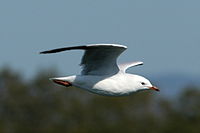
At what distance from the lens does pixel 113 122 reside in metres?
49.6

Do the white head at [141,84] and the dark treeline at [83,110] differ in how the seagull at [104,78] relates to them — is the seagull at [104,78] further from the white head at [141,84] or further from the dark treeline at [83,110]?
the dark treeline at [83,110]

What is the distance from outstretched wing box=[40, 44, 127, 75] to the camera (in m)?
13.5

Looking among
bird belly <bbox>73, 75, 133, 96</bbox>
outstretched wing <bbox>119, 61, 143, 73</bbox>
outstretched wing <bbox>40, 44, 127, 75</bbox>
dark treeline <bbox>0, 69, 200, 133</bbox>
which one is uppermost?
outstretched wing <bbox>40, 44, 127, 75</bbox>

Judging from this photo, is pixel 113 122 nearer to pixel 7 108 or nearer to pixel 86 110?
pixel 86 110

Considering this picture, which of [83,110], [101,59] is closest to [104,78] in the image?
[101,59]

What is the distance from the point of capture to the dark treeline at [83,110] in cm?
4741

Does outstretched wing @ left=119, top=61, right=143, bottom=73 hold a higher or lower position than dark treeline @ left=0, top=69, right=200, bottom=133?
higher

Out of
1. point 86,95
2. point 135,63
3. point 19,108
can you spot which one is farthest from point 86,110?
point 135,63

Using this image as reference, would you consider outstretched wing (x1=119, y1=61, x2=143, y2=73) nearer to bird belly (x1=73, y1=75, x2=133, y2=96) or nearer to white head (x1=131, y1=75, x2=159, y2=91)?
white head (x1=131, y1=75, x2=159, y2=91)

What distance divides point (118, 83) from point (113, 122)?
35686 millimetres

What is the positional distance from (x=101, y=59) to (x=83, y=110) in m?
39.9

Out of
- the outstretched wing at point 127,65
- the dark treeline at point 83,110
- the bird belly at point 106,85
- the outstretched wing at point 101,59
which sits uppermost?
the outstretched wing at point 101,59

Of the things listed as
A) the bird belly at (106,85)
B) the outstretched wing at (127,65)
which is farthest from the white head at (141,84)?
the outstretched wing at (127,65)

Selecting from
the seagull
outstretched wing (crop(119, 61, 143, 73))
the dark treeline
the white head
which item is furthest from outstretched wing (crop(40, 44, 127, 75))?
the dark treeline
